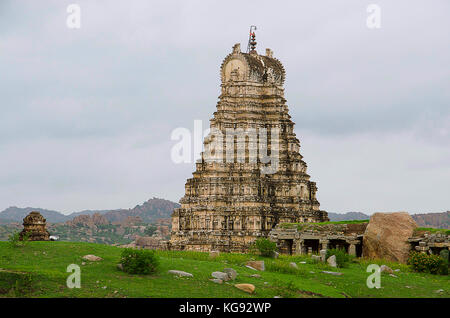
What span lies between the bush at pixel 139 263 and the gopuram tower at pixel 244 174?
3595cm

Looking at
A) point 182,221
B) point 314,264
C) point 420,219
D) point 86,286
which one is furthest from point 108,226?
point 86,286

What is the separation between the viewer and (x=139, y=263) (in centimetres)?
2728

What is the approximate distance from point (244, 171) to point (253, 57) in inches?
551

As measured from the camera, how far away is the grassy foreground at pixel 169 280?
2411cm

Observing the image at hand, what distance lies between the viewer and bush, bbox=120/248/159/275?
27250mm

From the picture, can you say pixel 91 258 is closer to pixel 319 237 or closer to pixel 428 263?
pixel 428 263

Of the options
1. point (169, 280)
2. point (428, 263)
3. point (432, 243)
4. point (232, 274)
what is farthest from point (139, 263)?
point (432, 243)

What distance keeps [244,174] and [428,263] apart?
31461 mm

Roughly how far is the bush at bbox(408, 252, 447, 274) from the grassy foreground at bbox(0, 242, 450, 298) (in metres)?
0.79

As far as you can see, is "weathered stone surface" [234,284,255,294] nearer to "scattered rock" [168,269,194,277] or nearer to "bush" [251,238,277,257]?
"scattered rock" [168,269,194,277]

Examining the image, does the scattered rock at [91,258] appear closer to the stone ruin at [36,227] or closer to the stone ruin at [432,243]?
the stone ruin at [36,227]

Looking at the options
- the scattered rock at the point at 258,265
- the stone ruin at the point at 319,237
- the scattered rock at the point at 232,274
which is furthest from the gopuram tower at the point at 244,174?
the scattered rock at the point at 232,274

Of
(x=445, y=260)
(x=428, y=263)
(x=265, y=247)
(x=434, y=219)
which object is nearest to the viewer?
(x=428, y=263)

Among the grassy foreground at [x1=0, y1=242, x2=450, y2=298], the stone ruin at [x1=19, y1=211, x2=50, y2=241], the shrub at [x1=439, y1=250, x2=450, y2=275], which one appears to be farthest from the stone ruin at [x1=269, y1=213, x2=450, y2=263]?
the stone ruin at [x1=19, y1=211, x2=50, y2=241]
